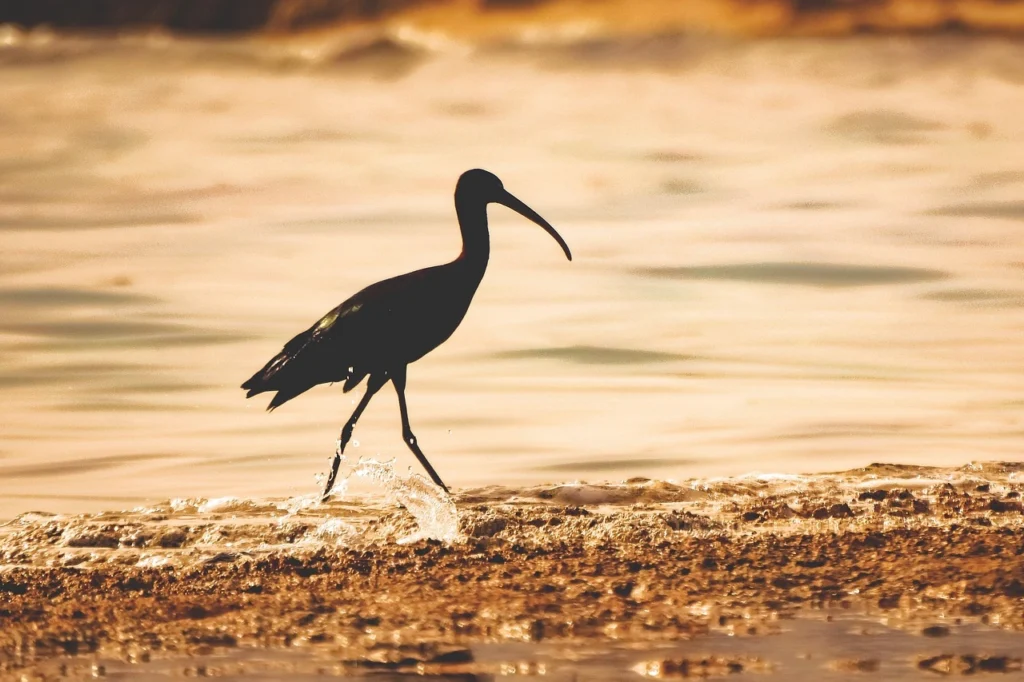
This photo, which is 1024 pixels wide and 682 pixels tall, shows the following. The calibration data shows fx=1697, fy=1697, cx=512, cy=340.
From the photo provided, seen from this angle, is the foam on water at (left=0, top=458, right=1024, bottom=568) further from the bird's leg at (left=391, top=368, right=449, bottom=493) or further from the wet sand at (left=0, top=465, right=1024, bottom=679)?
the bird's leg at (left=391, top=368, right=449, bottom=493)

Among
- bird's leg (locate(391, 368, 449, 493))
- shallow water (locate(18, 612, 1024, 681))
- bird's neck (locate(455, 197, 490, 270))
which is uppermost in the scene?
bird's neck (locate(455, 197, 490, 270))

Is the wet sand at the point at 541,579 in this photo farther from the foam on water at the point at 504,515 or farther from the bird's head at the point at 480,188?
the bird's head at the point at 480,188

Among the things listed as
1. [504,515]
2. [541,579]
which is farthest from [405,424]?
[541,579]

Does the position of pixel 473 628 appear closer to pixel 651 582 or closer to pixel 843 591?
pixel 651 582

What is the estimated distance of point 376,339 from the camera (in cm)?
907

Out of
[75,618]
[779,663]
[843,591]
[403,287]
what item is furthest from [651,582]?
[403,287]

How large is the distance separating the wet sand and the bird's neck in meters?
1.37

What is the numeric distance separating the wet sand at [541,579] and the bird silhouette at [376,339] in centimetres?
67

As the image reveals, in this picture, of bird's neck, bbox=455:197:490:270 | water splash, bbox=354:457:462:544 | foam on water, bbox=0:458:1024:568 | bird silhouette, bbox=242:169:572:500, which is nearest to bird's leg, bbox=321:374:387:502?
bird silhouette, bbox=242:169:572:500

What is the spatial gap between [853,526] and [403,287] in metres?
2.76

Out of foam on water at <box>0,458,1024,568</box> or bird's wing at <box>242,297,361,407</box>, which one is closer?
foam on water at <box>0,458,1024,568</box>

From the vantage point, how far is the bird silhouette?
9047 millimetres

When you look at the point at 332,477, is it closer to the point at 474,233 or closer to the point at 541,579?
the point at 474,233

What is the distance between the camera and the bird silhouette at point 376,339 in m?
9.05
